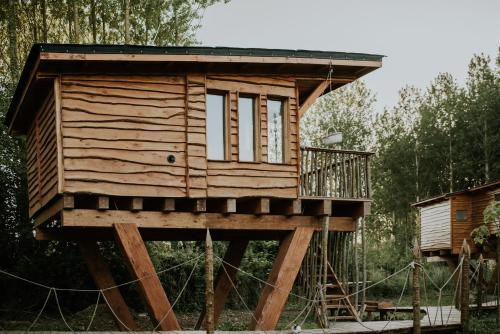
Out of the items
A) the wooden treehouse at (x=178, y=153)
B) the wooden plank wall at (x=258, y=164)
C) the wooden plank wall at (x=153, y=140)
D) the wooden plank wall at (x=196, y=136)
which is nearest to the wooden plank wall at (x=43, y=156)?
the wooden treehouse at (x=178, y=153)

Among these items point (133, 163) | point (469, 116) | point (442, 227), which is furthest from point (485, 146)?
point (133, 163)

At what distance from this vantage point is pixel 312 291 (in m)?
17.6

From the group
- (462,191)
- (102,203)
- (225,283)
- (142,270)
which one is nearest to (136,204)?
(102,203)

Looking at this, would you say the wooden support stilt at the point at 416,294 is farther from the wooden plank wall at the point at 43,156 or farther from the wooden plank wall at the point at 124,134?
the wooden plank wall at the point at 43,156

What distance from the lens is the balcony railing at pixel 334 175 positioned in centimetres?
1686

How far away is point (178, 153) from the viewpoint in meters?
15.0

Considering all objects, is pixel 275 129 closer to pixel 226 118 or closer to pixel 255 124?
pixel 255 124

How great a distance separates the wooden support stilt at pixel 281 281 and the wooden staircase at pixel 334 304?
121 centimetres

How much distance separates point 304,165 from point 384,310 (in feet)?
17.4

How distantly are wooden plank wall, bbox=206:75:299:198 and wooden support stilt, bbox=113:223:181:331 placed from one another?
6.62ft

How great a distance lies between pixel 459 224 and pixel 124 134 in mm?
19924

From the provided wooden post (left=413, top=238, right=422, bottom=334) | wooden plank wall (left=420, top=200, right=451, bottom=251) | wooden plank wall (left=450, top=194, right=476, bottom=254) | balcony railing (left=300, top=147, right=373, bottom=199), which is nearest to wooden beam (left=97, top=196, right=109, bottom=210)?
balcony railing (left=300, top=147, right=373, bottom=199)

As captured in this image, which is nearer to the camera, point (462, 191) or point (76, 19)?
point (462, 191)

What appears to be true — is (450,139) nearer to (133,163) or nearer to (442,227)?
(442,227)
